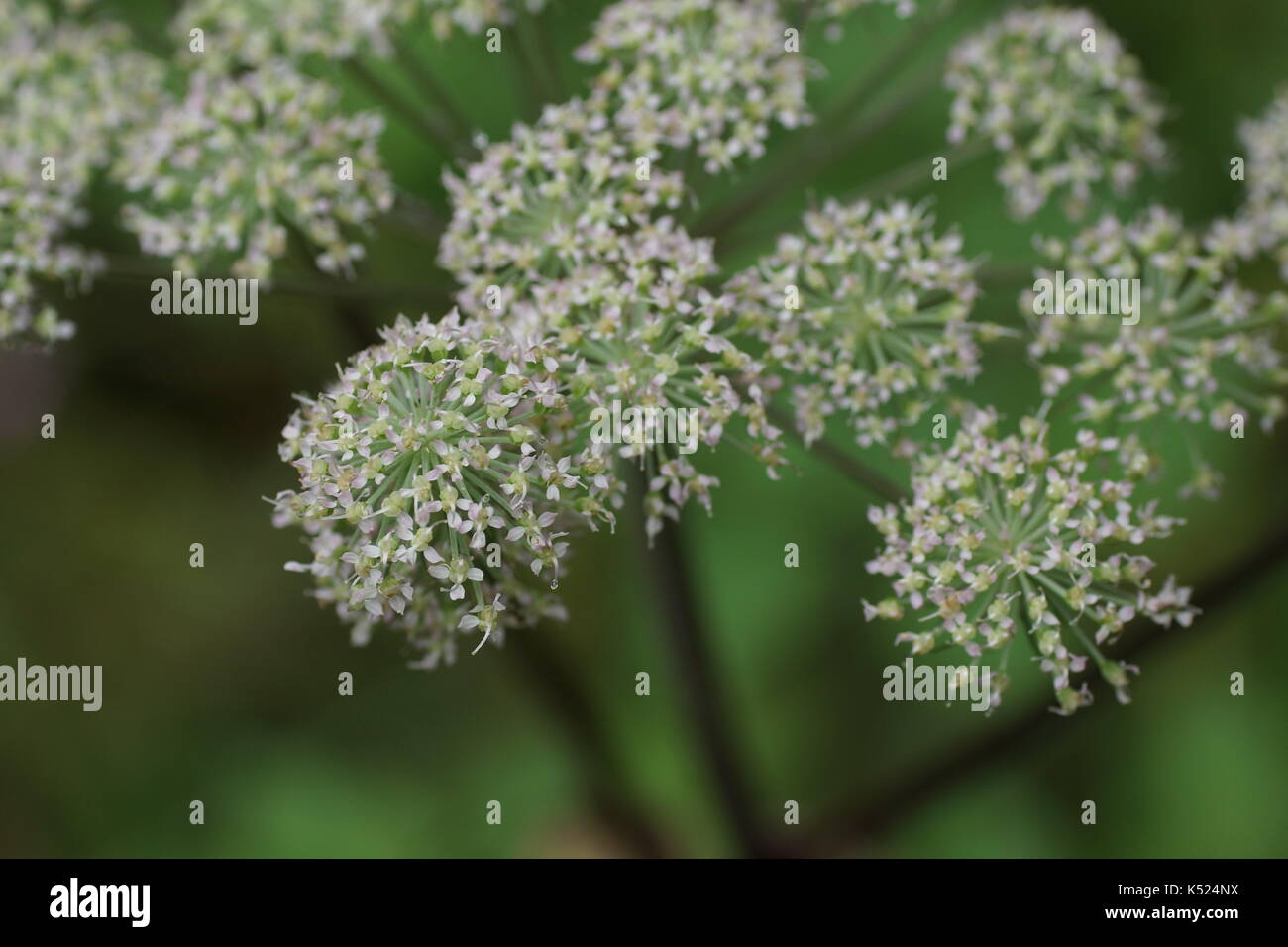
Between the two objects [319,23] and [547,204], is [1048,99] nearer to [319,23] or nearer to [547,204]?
[547,204]

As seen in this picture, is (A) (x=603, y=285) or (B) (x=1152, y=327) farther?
(B) (x=1152, y=327)

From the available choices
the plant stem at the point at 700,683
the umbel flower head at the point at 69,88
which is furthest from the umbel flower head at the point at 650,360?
the umbel flower head at the point at 69,88

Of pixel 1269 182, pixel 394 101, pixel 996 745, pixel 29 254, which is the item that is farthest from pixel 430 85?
pixel 996 745

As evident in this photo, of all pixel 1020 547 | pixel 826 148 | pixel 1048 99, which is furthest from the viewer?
pixel 826 148

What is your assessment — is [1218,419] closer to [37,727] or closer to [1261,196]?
[1261,196]

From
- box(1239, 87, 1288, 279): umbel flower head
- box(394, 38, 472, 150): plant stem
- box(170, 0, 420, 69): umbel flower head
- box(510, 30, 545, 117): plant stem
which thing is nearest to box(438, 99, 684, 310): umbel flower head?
box(394, 38, 472, 150): plant stem

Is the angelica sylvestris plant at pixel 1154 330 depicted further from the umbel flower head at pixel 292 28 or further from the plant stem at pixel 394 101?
the umbel flower head at pixel 292 28
